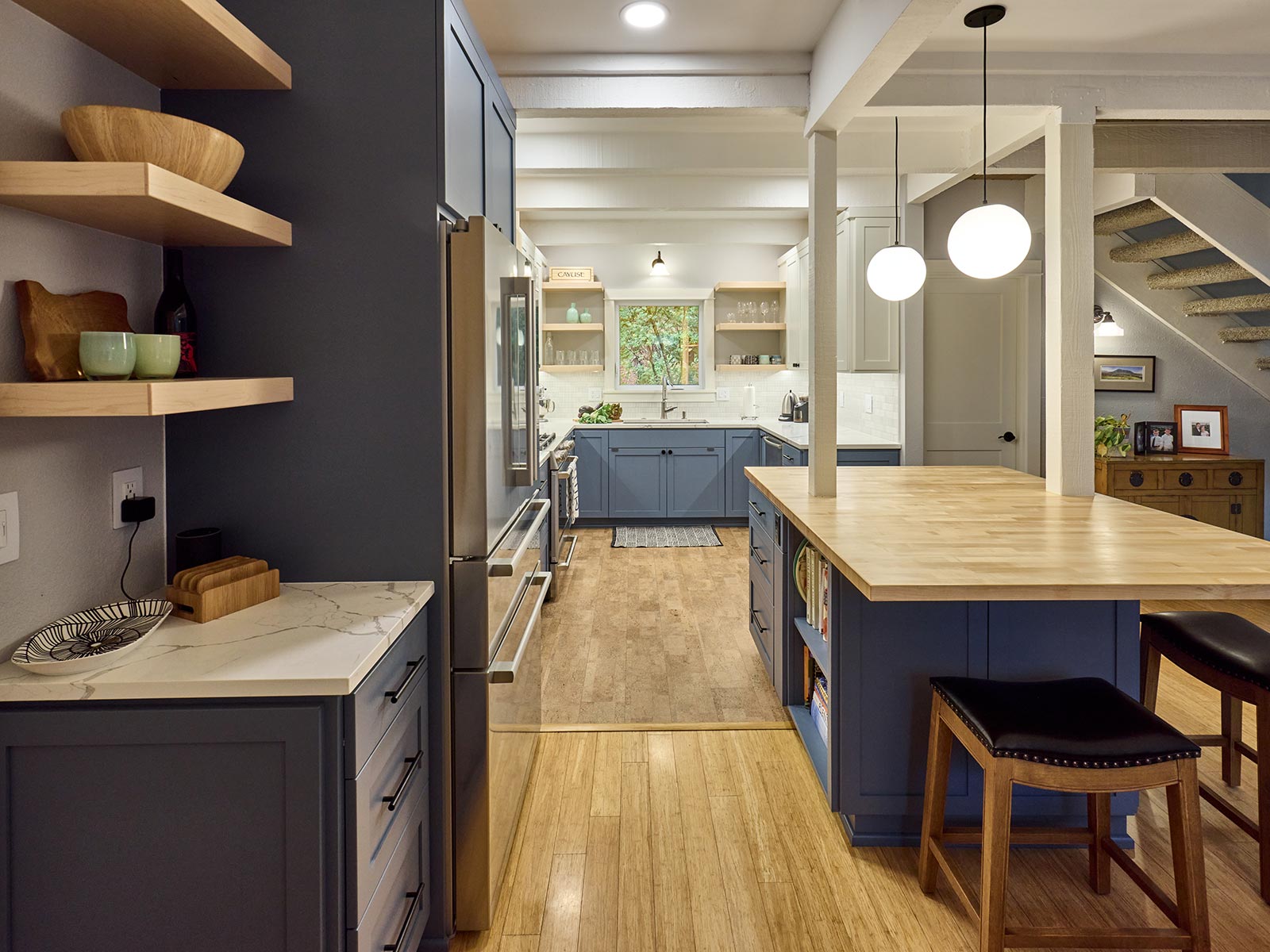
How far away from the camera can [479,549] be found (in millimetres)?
1957

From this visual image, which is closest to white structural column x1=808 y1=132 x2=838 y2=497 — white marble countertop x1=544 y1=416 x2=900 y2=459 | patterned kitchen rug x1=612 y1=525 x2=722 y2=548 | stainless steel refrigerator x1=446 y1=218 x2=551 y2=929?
stainless steel refrigerator x1=446 y1=218 x2=551 y2=929

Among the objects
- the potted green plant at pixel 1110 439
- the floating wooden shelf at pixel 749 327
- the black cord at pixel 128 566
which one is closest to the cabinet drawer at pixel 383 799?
the black cord at pixel 128 566

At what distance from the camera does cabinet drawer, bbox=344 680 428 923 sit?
1.42 metres

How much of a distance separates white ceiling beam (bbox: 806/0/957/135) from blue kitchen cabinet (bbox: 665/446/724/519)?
4.07 metres

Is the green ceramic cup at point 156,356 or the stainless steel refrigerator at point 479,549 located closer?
the green ceramic cup at point 156,356

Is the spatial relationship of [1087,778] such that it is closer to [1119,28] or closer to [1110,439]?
[1119,28]

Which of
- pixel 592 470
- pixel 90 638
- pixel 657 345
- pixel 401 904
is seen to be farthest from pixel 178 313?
pixel 657 345

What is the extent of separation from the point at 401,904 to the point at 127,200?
4.67 feet

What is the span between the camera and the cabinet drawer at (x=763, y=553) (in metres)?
3.37

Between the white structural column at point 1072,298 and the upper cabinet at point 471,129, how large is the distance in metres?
2.13

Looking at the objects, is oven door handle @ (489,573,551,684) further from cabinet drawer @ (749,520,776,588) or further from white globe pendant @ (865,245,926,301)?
white globe pendant @ (865,245,926,301)

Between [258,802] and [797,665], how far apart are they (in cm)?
219

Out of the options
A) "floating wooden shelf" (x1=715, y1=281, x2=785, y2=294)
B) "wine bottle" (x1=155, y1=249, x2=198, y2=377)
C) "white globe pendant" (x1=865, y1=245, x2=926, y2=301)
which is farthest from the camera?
"floating wooden shelf" (x1=715, y1=281, x2=785, y2=294)

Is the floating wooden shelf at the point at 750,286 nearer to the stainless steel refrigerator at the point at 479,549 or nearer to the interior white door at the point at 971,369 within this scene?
the interior white door at the point at 971,369
